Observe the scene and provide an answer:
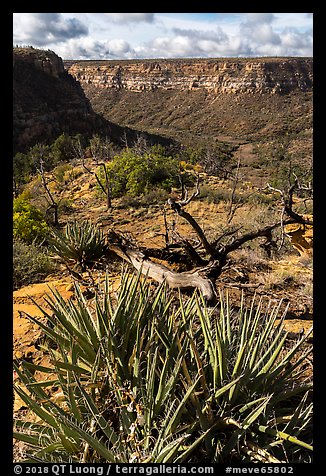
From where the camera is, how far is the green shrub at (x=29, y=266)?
514 centimetres

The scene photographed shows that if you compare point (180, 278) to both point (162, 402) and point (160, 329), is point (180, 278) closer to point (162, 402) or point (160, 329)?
point (160, 329)

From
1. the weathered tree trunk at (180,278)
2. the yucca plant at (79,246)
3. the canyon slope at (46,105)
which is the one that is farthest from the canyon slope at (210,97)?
the weathered tree trunk at (180,278)

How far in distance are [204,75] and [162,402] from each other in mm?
60236

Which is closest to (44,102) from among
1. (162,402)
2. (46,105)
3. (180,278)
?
(46,105)

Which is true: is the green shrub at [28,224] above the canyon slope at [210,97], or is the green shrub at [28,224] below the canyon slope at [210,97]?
below

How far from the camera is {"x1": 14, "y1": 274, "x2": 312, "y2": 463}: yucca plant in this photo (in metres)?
1.68

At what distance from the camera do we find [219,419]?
1788 millimetres

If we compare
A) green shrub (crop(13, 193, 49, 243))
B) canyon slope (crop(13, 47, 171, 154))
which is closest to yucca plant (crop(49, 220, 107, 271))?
green shrub (crop(13, 193, 49, 243))

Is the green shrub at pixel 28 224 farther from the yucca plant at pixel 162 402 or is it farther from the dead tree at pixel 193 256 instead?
the yucca plant at pixel 162 402

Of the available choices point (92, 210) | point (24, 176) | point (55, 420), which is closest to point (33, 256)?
point (55, 420)

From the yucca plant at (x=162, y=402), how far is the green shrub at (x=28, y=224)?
4.37 metres

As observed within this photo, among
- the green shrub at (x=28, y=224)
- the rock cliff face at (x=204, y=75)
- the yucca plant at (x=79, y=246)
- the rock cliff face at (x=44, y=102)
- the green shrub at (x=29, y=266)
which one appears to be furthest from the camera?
the rock cliff face at (x=204, y=75)
